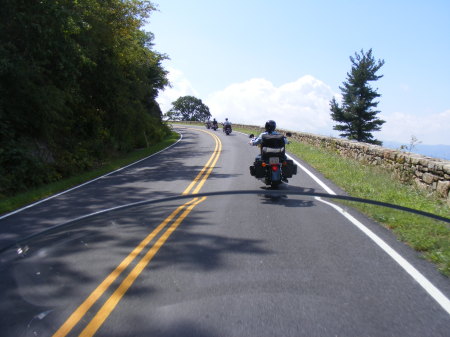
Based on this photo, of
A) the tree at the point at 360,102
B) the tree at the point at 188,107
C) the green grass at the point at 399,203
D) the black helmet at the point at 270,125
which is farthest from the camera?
the tree at the point at 188,107

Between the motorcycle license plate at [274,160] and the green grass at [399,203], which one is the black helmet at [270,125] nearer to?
the motorcycle license plate at [274,160]

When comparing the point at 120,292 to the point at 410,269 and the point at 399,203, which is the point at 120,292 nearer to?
the point at 410,269

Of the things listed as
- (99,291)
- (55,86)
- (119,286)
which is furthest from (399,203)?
(55,86)

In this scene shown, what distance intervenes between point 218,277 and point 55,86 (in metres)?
15.1

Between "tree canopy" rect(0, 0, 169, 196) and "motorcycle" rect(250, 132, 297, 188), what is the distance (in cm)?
790

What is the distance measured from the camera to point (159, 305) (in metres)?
3.89

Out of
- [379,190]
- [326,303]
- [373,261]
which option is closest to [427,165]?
[379,190]

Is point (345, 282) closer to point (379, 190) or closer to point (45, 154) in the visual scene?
point (379, 190)

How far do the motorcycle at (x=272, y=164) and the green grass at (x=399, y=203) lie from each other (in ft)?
5.67

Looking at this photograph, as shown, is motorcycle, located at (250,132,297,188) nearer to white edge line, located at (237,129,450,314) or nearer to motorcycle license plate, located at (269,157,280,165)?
motorcycle license plate, located at (269,157,280,165)

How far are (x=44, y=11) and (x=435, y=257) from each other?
14.9 metres

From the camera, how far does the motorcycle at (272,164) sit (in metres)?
10.3

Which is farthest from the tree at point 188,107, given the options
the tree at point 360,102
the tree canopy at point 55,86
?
the tree canopy at point 55,86

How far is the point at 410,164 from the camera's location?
12.2m
